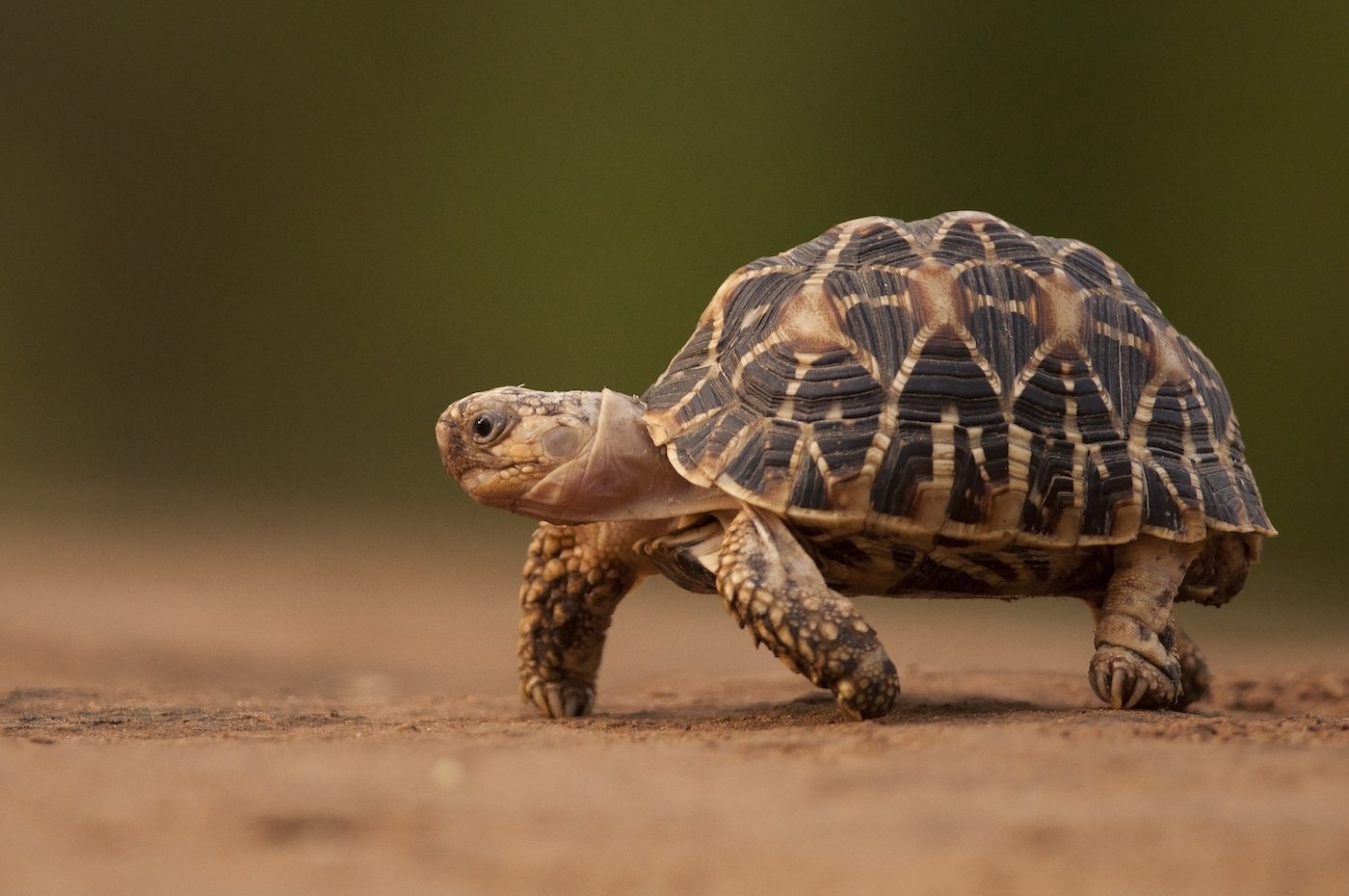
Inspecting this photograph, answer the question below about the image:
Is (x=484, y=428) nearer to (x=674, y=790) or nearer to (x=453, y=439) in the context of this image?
(x=453, y=439)

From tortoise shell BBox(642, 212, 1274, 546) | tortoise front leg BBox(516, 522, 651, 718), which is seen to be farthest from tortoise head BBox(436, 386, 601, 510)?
tortoise front leg BBox(516, 522, 651, 718)

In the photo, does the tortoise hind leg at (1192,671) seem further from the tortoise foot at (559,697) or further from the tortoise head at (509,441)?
the tortoise head at (509,441)

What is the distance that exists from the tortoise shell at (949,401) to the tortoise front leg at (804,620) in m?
0.14

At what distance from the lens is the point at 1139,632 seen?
3812 mm

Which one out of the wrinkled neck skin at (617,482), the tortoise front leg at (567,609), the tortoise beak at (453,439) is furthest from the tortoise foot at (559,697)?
the tortoise beak at (453,439)

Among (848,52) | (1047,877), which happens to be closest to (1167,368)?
(1047,877)

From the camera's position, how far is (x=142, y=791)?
2.21 metres

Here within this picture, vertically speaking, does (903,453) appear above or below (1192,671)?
above

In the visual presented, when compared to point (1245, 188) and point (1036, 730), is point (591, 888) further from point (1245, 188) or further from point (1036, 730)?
point (1245, 188)

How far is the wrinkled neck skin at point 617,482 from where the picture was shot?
3846mm

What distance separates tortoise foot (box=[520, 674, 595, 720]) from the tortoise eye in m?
0.98

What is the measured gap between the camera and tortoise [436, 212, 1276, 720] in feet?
11.3

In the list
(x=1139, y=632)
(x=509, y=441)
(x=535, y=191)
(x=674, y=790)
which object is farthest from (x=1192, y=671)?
(x=535, y=191)

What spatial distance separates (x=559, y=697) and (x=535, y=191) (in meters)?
12.1
